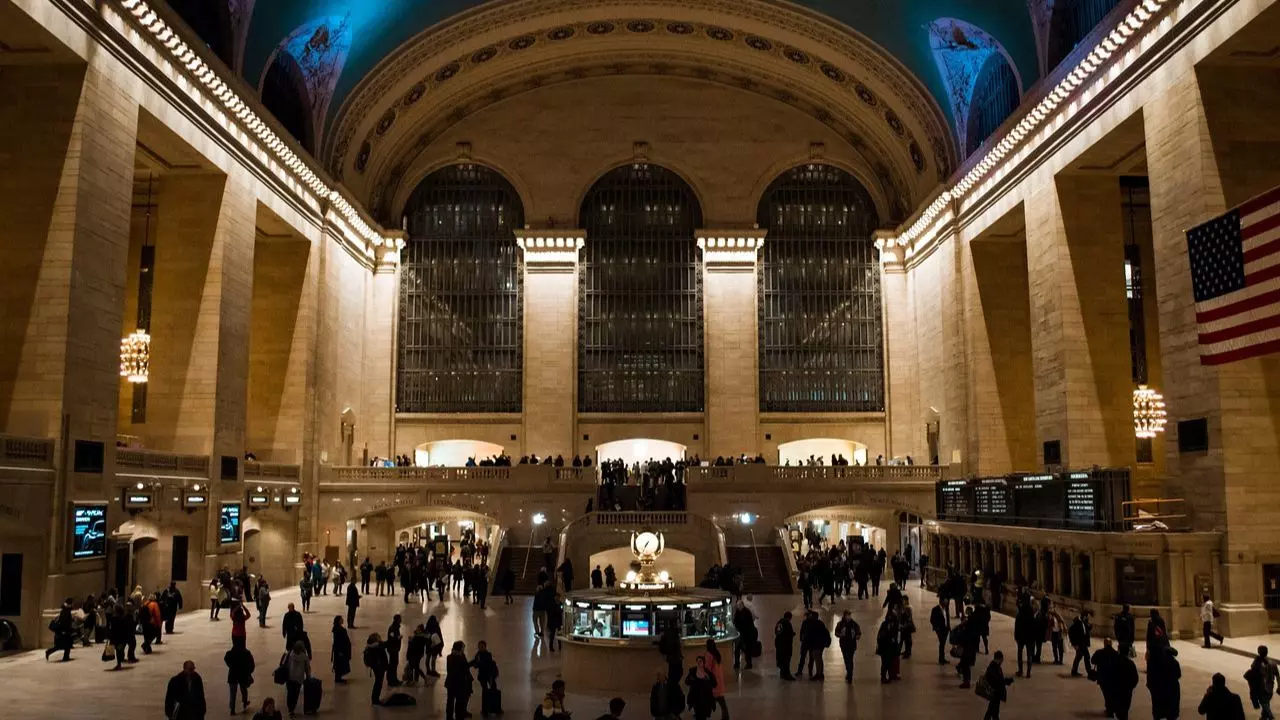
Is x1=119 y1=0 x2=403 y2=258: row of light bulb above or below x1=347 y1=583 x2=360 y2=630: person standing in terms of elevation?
above

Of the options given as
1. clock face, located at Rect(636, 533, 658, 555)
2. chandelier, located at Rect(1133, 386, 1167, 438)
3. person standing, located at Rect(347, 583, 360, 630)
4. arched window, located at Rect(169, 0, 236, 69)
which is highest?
arched window, located at Rect(169, 0, 236, 69)

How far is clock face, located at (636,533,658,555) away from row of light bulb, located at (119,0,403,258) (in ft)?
43.0

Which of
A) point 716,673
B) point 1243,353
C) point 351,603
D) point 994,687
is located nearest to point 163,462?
point 351,603

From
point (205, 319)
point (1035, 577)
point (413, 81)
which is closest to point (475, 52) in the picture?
point (413, 81)

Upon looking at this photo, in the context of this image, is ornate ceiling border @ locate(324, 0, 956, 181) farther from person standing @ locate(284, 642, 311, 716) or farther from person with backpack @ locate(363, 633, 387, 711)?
person standing @ locate(284, 642, 311, 716)

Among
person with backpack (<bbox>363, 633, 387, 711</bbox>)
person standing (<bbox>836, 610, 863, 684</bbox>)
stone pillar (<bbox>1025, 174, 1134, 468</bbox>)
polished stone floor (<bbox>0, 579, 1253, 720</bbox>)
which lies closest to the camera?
polished stone floor (<bbox>0, 579, 1253, 720</bbox>)

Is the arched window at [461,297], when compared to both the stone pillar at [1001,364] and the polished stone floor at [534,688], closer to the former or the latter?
the stone pillar at [1001,364]

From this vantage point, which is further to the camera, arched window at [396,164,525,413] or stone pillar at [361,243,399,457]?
arched window at [396,164,525,413]

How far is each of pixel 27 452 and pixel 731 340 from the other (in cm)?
2393

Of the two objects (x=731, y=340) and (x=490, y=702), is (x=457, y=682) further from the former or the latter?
(x=731, y=340)

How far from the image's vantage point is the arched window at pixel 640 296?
3694 centimetres

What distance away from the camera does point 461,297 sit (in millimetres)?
37438

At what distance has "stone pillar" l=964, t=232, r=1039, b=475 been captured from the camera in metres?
29.4

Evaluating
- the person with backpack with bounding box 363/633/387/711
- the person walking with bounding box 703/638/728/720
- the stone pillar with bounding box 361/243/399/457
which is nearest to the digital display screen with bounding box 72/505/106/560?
the person with backpack with bounding box 363/633/387/711
